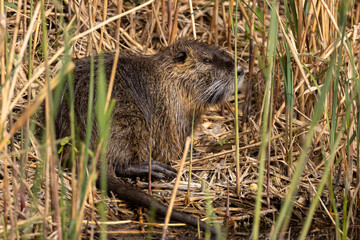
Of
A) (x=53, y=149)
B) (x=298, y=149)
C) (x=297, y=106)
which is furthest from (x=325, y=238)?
(x=53, y=149)

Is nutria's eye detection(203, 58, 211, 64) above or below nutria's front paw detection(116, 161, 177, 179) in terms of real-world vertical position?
above

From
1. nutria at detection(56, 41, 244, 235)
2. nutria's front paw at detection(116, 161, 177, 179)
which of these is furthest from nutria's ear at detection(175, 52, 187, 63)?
nutria's front paw at detection(116, 161, 177, 179)

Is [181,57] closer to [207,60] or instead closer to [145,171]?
[207,60]

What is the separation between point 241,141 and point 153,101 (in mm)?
625

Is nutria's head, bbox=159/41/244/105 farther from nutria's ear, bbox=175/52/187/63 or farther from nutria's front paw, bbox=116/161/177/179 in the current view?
nutria's front paw, bbox=116/161/177/179

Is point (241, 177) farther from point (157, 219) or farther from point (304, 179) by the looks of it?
point (157, 219)

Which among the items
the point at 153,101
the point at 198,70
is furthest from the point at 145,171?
the point at 198,70

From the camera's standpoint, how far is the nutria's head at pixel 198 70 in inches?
121

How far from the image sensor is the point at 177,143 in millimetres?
Result: 3043

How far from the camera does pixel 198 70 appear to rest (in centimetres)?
310

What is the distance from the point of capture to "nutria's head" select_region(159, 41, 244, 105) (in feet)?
10.1

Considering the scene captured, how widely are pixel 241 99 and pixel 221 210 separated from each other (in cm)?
131

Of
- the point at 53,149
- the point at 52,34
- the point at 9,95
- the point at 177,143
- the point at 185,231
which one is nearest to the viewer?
the point at 53,149

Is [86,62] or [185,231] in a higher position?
[86,62]
